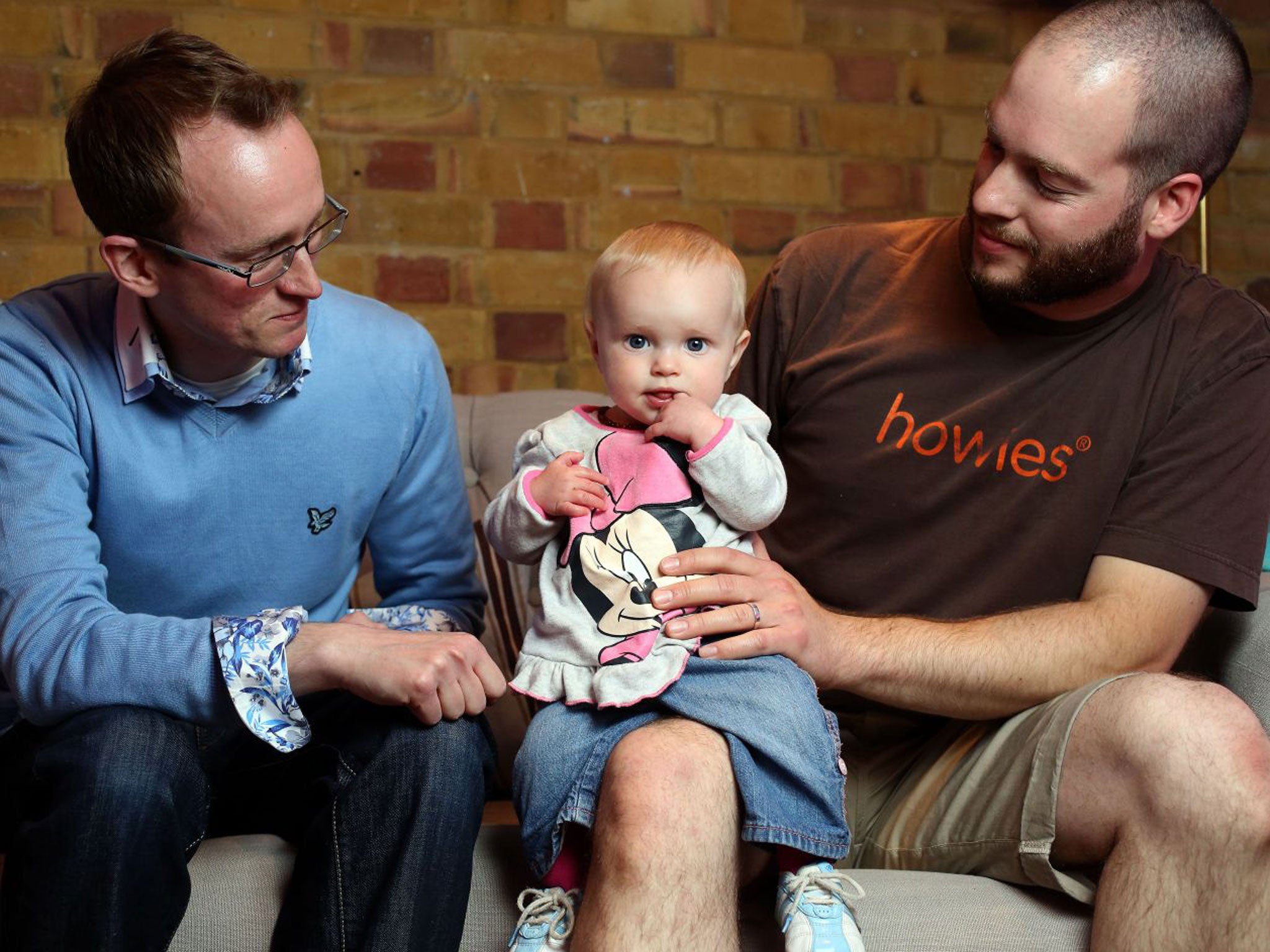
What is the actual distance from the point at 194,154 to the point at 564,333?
1437 millimetres

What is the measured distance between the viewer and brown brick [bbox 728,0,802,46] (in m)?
2.89

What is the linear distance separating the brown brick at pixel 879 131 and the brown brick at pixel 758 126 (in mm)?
79

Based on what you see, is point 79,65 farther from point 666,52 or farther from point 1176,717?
point 1176,717

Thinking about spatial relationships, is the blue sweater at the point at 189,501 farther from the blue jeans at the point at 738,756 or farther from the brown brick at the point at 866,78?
the brown brick at the point at 866,78

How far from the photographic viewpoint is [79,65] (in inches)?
103

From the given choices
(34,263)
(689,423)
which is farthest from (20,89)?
(689,423)

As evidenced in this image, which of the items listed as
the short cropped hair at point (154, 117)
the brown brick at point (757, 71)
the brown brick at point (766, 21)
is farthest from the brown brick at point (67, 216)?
the brown brick at point (766, 21)

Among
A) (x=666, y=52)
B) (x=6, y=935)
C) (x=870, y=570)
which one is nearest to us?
(x=6, y=935)

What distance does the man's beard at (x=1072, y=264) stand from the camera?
1.70 m

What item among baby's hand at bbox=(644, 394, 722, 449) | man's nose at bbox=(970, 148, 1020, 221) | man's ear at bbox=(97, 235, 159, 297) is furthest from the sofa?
man's nose at bbox=(970, 148, 1020, 221)

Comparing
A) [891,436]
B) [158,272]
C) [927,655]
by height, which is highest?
[158,272]

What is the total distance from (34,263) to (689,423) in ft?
5.79

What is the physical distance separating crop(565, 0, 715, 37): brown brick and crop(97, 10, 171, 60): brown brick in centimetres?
83

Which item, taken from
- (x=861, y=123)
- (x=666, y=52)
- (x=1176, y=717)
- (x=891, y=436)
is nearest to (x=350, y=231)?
(x=666, y=52)
